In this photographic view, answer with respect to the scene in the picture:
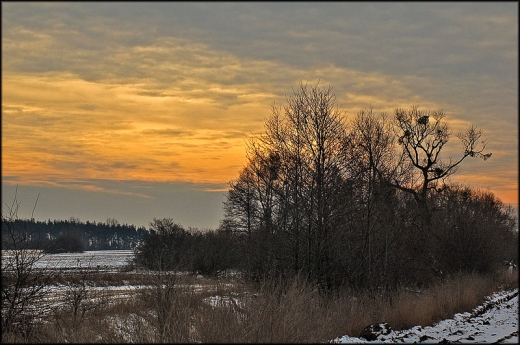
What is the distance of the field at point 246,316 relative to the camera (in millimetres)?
11273

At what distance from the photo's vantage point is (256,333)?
10898 mm

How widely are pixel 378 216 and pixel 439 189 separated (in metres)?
17.2

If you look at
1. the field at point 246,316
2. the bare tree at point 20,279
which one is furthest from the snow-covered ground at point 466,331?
the bare tree at point 20,279

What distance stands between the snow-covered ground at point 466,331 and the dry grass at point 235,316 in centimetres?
60

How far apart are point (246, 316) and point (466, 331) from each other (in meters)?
8.18

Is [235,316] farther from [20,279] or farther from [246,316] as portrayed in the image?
[20,279]

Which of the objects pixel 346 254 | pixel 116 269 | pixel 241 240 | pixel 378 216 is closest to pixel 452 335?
pixel 346 254

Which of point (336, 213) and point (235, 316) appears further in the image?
point (336, 213)

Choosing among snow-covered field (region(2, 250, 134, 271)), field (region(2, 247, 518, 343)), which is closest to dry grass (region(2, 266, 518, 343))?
field (region(2, 247, 518, 343))

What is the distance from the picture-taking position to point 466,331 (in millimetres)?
16594

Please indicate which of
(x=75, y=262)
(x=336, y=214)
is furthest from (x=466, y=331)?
(x=75, y=262)

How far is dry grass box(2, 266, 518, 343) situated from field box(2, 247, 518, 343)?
0.03 meters

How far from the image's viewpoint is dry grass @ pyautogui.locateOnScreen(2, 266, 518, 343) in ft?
36.2

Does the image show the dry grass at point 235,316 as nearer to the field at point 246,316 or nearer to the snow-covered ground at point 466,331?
the field at point 246,316
